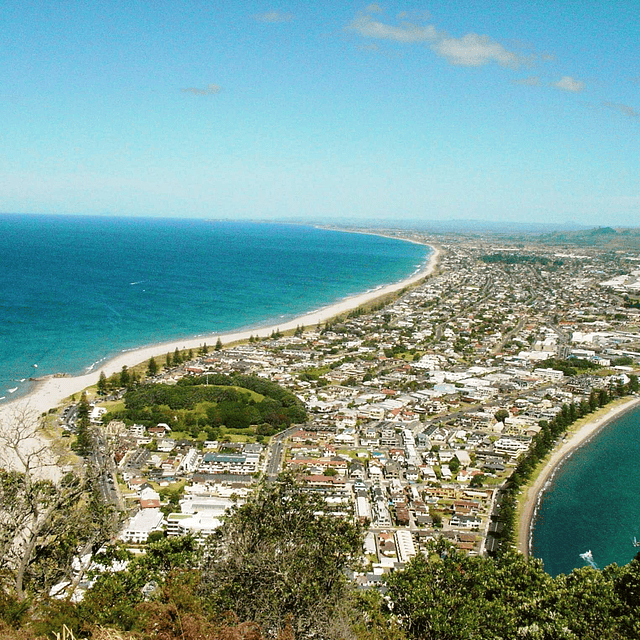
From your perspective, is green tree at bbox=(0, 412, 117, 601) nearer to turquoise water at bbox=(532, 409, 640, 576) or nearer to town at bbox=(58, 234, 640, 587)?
town at bbox=(58, 234, 640, 587)

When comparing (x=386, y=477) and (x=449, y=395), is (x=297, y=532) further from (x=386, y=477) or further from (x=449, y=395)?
(x=449, y=395)

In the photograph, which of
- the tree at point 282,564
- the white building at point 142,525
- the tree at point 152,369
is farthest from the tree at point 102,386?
the tree at point 282,564

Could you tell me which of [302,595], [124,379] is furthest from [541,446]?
[124,379]

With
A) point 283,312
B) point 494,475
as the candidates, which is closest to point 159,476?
point 494,475

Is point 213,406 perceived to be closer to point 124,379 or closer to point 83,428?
point 83,428

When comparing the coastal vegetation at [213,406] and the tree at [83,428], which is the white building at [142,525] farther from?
the coastal vegetation at [213,406]
